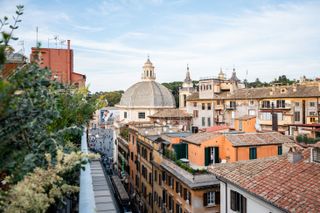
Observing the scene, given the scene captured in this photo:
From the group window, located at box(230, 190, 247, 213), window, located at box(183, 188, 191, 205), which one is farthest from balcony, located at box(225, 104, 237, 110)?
window, located at box(230, 190, 247, 213)

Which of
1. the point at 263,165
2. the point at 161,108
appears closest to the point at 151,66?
the point at 161,108

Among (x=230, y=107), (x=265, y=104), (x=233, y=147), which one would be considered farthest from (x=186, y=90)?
(x=233, y=147)

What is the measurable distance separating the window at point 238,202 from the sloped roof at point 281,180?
2.10ft

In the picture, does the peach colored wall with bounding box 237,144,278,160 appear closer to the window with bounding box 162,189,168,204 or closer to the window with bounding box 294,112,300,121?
the window with bounding box 162,189,168,204

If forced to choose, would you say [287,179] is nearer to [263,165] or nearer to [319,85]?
[263,165]

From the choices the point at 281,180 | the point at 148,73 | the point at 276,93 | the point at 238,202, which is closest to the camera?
the point at 281,180

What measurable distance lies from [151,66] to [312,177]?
56534 mm

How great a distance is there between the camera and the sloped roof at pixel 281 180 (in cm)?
1003

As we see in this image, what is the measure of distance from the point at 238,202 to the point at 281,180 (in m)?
2.37

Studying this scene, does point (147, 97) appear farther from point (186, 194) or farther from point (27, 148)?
point (27, 148)

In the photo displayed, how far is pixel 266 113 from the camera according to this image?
46.1 m

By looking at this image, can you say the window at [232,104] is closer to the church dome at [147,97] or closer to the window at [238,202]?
the church dome at [147,97]

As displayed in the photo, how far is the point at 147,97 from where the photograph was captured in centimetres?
6088

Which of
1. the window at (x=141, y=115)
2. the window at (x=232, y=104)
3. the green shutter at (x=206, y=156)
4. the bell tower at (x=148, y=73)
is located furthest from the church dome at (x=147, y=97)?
the green shutter at (x=206, y=156)
